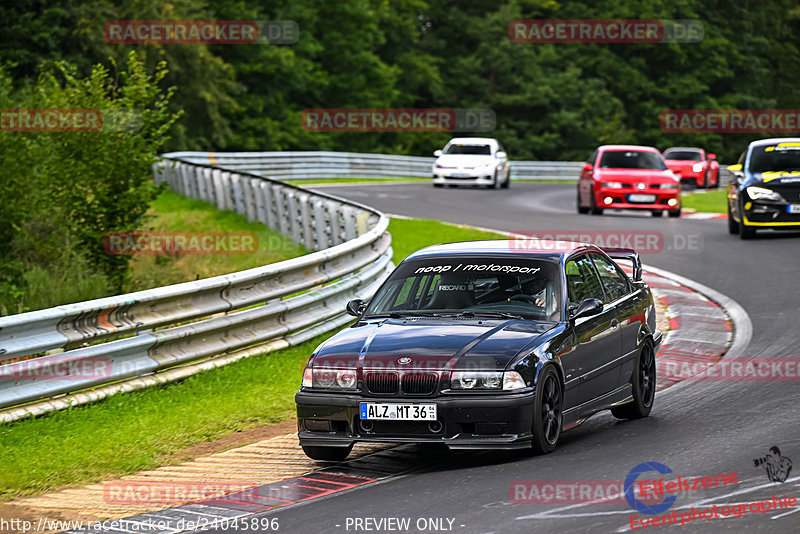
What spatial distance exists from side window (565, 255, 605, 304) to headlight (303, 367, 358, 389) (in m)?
1.84

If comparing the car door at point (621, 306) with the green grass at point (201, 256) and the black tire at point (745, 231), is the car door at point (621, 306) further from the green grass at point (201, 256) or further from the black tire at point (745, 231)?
the black tire at point (745, 231)

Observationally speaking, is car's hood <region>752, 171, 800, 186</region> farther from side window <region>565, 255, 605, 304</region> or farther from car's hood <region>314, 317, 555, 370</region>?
car's hood <region>314, 317, 555, 370</region>

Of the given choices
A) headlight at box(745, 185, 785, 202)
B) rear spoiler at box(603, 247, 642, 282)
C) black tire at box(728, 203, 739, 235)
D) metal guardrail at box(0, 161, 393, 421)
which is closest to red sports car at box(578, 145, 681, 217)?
black tire at box(728, 203, 739, 235)

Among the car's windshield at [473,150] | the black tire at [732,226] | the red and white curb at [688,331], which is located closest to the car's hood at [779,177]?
the black tire at [732,226]

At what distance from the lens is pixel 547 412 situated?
26.4ft

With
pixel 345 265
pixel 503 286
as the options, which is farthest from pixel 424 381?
pixel 345 265

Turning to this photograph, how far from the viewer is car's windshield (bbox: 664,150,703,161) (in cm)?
4753

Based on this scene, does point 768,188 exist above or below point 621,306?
below

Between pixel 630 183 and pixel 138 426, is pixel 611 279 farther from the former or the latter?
pixel 630 183

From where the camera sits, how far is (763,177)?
22406mm

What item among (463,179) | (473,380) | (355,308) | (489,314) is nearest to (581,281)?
(489,314)

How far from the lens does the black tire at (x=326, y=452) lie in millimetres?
8180

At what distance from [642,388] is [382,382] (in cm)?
277

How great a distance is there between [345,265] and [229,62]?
1734 inches
